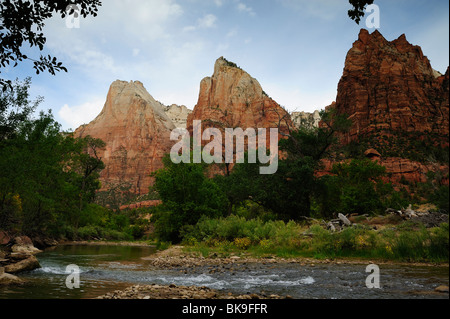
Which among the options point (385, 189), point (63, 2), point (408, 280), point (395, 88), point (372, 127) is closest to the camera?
point (63, 2)

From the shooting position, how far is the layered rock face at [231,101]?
438 feet

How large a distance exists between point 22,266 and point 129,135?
162m

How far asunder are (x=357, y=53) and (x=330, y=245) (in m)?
118

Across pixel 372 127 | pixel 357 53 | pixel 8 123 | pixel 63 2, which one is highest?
pixel 357 53

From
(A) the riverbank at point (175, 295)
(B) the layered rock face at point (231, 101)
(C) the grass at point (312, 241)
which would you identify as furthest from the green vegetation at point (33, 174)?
(B) the layered rock face at point (231, 101)

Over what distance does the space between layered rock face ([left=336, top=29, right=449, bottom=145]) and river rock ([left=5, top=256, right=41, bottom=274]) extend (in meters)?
85.5

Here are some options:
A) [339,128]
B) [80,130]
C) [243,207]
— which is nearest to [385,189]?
[339,128]

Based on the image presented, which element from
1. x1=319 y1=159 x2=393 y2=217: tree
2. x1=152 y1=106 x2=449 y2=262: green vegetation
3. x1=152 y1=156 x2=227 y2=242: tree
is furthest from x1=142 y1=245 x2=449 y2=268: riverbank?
x1=319 y1=159 x2=393 y2=217: tree

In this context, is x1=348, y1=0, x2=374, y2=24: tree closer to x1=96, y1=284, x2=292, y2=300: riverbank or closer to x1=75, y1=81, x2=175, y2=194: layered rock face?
x1=96, y1=284, x2=292, y2=300: riverbank

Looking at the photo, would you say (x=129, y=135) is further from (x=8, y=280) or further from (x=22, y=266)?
(x=8, y=280)

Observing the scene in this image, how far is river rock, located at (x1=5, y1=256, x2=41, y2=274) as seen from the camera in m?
11.0

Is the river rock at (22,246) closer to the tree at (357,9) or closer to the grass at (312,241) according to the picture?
the grass at (312,241)
